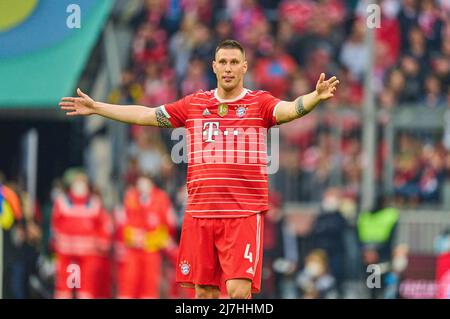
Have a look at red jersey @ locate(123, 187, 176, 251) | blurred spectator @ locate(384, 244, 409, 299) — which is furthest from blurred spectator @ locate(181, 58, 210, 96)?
blurred spectator @ locate(384, 244, 409, 299)

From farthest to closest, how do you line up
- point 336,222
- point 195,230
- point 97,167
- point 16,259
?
point 97,167, point 336,222, point 16,259, point 195,230

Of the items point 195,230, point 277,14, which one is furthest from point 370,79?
point 195,230


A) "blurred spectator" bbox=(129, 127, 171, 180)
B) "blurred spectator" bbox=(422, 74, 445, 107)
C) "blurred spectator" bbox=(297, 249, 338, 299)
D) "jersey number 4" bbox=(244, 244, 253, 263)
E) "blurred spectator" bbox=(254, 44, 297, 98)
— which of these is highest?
"blurred spectator" bbox=(254, 44, 297, 98)

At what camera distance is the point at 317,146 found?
2064 cm

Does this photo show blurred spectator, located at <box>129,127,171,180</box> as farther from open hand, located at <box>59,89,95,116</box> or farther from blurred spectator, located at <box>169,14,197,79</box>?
open hand, located at <box>59,89,95,116</box>

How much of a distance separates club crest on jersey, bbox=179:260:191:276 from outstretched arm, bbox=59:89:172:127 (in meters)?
1.05

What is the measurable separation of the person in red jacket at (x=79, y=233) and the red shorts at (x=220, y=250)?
863 cm

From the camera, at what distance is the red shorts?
10828 millimetres

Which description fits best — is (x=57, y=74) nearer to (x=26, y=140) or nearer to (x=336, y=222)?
(x=26, y=140)

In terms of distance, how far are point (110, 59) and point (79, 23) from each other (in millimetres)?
1352

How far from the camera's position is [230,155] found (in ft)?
35.4

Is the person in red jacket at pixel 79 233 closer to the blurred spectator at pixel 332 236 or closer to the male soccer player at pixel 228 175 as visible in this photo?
the blurred spectator at pixel 332 236

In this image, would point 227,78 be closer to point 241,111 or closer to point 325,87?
point 241,111

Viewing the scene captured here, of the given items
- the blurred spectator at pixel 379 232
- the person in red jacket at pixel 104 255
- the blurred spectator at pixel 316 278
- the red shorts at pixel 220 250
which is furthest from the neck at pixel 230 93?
the person in red jacket at pixel 104 255
